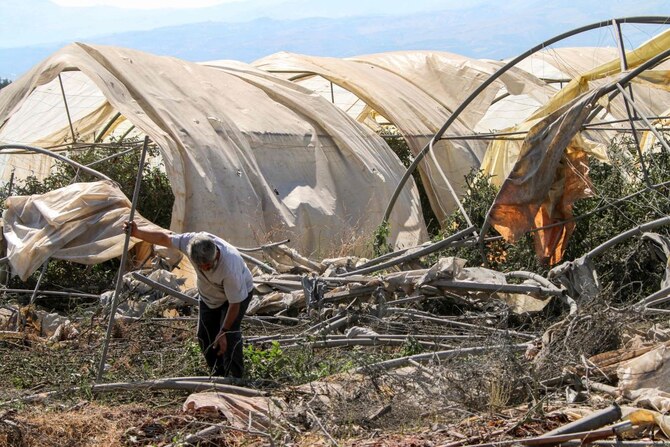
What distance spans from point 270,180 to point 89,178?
217 cm

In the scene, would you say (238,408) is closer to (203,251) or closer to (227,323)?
(227,323)

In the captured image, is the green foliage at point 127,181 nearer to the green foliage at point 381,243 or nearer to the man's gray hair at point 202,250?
the green foliage at point 381,243

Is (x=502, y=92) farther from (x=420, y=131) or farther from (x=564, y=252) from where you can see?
(x=564, y=252)

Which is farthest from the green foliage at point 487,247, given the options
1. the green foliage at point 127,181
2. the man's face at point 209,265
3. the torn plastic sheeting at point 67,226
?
the man's face at point 209,265

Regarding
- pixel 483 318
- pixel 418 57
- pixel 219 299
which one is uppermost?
pixel 418 57

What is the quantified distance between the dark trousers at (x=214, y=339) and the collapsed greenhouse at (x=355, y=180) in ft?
1.84

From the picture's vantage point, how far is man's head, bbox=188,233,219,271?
6.32 metres

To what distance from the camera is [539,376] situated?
6.00m

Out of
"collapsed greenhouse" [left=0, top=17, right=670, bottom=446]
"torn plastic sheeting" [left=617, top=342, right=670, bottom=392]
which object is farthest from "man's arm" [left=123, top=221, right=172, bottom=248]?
"torn plastic sheeting" [left=617, top=342, right=670, bottom=392]

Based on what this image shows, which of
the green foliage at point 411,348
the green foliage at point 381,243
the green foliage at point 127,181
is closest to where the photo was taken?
the green foliage at point 411,348

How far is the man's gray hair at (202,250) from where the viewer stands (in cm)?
632

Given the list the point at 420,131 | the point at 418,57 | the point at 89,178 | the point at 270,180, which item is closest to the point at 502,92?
the point at 418,57

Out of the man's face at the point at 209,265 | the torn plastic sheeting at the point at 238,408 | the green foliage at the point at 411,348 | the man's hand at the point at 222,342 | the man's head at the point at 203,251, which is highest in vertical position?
the man's head at the point at 203,251

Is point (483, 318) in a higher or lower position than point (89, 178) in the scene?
lower
